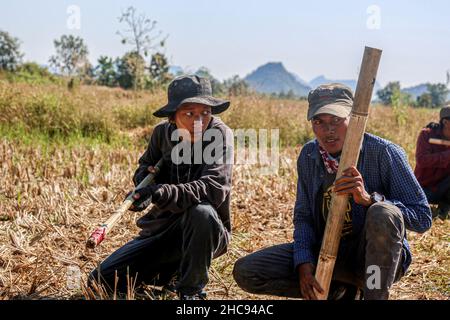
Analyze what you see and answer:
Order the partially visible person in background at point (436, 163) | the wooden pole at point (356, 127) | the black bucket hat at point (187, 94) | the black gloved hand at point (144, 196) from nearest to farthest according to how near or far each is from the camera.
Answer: the wooden pole at point (356, 127) < the black gloved hand at point (144, 196) < the black bucket hat at point (187, 94) < the partially visible person in background at point (436, 163)

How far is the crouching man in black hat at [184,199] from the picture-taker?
2627mm

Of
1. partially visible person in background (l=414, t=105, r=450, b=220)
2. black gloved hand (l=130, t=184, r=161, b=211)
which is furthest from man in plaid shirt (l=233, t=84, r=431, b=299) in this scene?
partially visible person in background (l=414, t=105, r=450, b=220)

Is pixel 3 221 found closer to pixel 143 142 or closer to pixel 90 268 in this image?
pixel 90 268

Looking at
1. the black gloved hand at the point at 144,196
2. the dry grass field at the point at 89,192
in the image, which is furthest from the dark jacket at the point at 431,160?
the black gloved hand at the point at 144,196

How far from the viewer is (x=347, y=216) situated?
2484mm

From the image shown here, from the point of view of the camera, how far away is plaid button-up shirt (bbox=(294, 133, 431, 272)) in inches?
92.4

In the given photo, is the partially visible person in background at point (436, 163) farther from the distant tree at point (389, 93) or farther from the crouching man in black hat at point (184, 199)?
the distant tree at point (389, 93)

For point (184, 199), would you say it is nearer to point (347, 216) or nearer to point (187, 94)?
point (187, 94)

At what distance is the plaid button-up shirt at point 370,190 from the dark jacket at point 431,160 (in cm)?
291

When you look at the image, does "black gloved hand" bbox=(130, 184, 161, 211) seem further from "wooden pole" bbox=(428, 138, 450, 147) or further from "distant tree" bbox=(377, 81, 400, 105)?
"distant tree" bbox=(377, 81, 400, 105)

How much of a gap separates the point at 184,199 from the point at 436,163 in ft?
10.9

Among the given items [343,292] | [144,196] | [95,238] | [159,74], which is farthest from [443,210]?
[159,74]

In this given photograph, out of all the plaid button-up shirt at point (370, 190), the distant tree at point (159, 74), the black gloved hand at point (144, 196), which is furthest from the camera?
the distant tree at point (159, 74)
